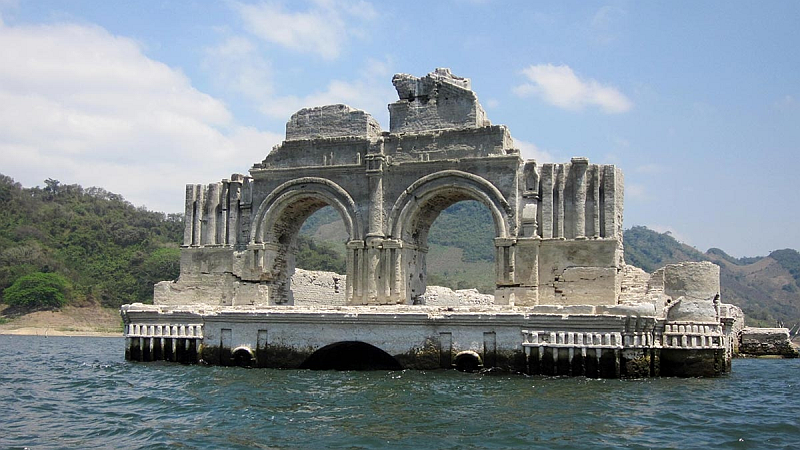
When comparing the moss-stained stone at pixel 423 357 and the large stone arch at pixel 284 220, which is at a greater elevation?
the large stone arch at pixel 284 220

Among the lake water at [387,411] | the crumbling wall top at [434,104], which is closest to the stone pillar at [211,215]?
the crumbling wall top at [434,104]

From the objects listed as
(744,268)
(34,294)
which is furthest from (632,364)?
(744,268)

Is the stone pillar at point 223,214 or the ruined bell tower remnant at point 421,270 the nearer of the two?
the ruined bell tower remnant at point 421,270

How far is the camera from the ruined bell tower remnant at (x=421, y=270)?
16.7 metres

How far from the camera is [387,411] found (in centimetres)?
1326

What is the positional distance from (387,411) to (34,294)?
3798 cm

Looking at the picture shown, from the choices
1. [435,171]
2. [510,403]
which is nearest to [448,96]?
[435,171]

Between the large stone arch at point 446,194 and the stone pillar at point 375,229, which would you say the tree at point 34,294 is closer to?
the stone pillar at point 375,229

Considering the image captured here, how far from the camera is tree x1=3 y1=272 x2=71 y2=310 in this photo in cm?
4541

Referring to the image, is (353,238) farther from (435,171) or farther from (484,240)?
(484,240)

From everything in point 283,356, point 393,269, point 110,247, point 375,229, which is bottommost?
point 283,356

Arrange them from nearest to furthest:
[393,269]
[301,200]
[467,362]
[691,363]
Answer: [691,363], [467,362], [393,269], [301,200]

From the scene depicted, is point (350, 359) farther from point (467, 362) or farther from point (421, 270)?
point (421, 270)

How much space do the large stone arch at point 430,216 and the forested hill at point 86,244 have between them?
29.4 meters
